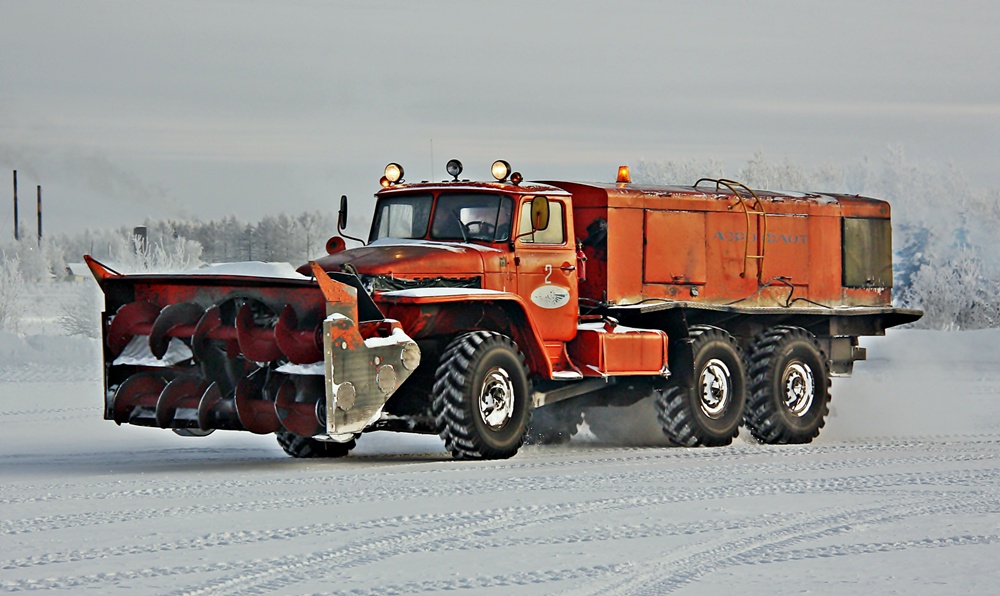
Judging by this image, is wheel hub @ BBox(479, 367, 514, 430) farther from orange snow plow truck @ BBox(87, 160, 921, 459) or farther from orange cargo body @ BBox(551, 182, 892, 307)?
orange cargo body @ BBox(551, 182, 892, 307)

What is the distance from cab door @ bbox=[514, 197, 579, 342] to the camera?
48.5 feet

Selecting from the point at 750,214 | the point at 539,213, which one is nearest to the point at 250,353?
the point at 539,213

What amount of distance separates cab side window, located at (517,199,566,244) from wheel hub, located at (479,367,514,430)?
65.2 inches

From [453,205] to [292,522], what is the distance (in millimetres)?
5974

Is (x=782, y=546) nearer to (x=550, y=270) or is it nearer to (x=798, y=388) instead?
(x=550, y=270)

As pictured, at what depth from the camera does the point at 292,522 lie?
961 centimetres

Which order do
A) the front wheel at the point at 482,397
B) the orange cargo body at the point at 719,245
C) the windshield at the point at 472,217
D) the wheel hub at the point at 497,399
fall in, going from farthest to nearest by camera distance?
the orange cargo body at the point at 719,245 → the windshield at the point at 472,217 → the wheel hub at the point at 497,399 → the front wheel at the point at 482,397

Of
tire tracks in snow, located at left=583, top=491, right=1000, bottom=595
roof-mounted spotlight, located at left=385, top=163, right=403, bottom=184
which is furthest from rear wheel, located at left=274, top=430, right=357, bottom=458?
tire tracks in snow, located at left=583, top=491, right=1000, bottom=595

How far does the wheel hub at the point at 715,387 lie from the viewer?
16531 mm

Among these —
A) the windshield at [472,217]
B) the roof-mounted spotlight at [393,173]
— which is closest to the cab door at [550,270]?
the windshield at [472,217]

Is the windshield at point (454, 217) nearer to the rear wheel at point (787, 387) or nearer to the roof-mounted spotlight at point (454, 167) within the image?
the roof-mounted spotlight at point (454, 167)

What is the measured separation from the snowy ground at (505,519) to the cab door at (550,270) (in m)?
1.35

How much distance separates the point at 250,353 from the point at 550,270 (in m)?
3.49

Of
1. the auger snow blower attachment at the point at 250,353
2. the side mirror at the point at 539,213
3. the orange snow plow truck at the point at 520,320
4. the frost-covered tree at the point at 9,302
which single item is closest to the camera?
the auger snow blower attachment at the point at 250,353
